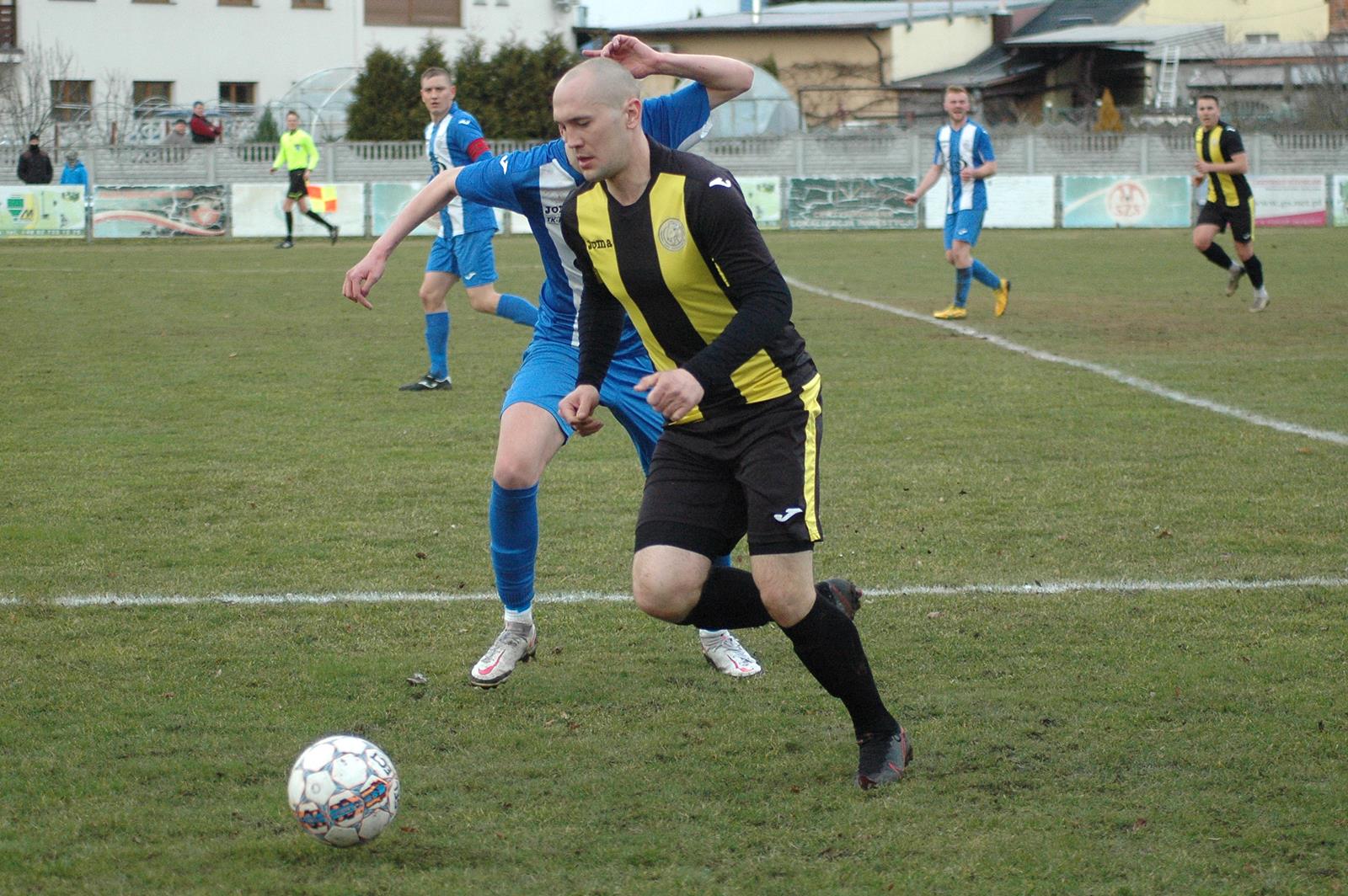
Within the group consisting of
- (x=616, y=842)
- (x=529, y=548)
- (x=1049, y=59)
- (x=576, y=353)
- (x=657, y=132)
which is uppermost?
(x=1049, y=59)

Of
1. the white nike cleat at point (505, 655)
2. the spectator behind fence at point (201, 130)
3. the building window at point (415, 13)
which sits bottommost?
the white nike cleat at point (505, 655)

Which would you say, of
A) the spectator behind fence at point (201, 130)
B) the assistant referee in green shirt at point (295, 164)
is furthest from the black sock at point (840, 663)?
the spectator behind fence at point (201, 130)

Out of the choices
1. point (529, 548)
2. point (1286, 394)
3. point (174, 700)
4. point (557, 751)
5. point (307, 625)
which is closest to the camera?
point (557, 751)

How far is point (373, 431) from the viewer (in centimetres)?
883

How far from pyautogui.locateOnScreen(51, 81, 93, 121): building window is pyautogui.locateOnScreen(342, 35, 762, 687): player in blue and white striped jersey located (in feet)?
113

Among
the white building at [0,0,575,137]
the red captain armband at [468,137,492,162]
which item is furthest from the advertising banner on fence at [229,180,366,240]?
the red captain armband at [468,137,492,162]

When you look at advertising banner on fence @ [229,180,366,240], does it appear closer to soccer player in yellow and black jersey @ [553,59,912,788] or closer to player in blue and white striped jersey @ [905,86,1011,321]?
player in blue and white striped jersey @ [905,86,1011,321]

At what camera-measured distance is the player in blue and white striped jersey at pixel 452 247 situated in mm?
9797

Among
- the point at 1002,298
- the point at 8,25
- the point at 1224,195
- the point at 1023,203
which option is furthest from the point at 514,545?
the point at 8,25

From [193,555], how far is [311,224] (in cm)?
2342

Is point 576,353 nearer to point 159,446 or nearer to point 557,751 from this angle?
point 557,751

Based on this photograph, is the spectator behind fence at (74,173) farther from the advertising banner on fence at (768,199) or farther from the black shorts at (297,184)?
the advertising banner on fence at (768,199)

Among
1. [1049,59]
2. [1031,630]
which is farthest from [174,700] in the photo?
[1049,59]

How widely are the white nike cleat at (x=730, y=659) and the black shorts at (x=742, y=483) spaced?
0.71 m
